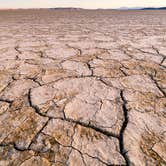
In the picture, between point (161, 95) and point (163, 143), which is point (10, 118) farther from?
point (161, 95)

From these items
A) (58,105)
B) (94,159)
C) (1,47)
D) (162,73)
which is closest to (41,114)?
(58,105)

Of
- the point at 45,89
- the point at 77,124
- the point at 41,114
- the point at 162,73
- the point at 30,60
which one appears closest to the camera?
the point at 77,124

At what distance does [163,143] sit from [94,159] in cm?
37

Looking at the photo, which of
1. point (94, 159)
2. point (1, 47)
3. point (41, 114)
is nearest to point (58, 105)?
point (41, 114)

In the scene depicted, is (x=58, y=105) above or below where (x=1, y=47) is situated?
above

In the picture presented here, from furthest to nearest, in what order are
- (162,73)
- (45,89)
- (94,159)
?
(162,73) → (45,89) → (94,159)

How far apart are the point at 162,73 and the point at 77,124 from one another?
1.08m

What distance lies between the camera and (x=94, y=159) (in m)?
0.97

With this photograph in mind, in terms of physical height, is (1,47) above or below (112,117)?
below

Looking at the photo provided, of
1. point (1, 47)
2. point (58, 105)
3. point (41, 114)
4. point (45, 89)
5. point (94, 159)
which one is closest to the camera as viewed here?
point (94, 159)

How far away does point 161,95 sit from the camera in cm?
152

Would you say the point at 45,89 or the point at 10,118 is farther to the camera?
the point at 45,89

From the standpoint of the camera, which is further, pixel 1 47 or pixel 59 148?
pixel 1 47

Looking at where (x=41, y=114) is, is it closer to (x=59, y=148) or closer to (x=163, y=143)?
(x=59, y=148)
